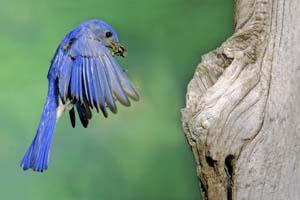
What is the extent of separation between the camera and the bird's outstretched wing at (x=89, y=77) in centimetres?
148

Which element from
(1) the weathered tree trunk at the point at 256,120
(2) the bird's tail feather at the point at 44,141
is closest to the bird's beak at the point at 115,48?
(2) the bird's tail feather at the point at 44,141

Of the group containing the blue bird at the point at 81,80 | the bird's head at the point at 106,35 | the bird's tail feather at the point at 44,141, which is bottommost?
the bird's tail feather at the point at 44,141

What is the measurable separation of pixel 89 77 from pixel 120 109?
67 cm

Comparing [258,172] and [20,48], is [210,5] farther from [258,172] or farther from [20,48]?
[258,172]

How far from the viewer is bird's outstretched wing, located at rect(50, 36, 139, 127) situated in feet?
4.84

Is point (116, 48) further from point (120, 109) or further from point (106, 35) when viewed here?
point (120, 109)

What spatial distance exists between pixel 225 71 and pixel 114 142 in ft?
3.22

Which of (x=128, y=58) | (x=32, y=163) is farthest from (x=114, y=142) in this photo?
(x=32, y=163)

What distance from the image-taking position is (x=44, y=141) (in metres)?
1.66

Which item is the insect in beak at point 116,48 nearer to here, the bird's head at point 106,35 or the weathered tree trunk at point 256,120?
the bird's head at point 106,35

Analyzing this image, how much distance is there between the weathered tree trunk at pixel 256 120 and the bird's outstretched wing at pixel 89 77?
227mm

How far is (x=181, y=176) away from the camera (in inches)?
87.4

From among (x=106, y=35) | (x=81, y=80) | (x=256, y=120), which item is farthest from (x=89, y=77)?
(x=256, y=120)

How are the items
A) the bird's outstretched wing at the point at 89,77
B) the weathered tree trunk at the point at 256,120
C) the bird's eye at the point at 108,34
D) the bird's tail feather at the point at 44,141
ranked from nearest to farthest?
the weathered tree trunk at the point at 256,120 → the bird's outstretched wing at the point at 89,77 → the bird's tail feather at the point at 44,141 → the bird's eye at the point at 108,34
